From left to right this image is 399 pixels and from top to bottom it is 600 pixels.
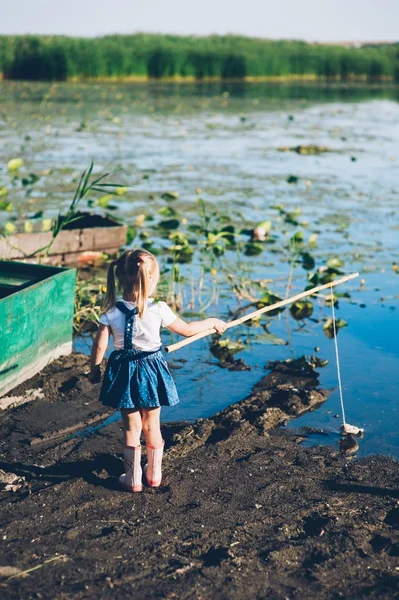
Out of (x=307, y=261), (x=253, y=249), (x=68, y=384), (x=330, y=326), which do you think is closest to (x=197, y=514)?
(x=68, y=384)

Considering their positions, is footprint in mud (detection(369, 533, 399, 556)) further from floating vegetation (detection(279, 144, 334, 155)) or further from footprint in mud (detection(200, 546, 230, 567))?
floating vegetation (detection(279, 144, 334, 155))

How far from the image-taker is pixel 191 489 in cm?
390

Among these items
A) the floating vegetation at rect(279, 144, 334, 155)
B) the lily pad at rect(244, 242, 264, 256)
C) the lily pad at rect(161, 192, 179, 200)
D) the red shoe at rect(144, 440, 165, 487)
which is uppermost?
the floating vegetation at rect(279, 144, 334, 155)

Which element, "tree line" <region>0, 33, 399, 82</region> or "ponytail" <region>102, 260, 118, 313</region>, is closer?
"ponytail" <region>102, 260, 118, 313</region>

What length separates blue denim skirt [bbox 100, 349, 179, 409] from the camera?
3.74m

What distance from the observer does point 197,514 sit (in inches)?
144

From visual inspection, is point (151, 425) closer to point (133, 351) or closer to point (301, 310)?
point (133, 351)

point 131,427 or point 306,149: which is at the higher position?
point 306,149

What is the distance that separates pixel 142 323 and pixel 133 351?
13 centimetres

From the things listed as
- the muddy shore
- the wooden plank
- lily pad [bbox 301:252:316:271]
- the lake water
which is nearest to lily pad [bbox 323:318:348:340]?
the lake water

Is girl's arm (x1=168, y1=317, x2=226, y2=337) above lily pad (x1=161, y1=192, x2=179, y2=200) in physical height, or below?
above

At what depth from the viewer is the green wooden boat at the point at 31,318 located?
4.89 metres

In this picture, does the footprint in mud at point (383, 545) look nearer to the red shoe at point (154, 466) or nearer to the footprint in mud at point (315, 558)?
the footprint in mud at point (315, 558)

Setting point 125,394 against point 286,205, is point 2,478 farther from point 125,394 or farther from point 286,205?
point 286,205
